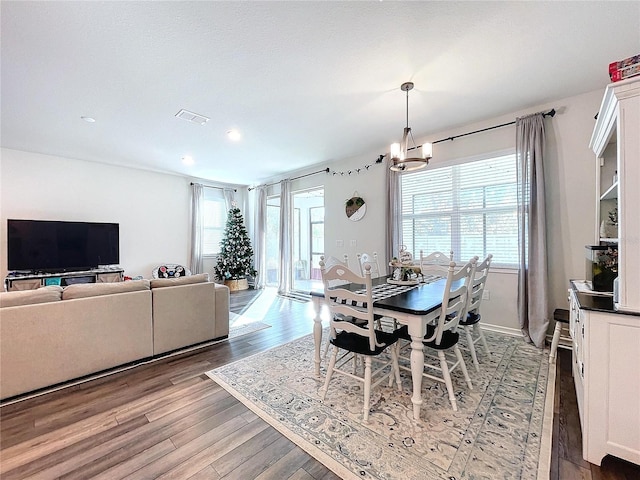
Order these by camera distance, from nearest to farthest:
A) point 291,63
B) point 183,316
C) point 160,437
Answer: point 160,437
point 291,63
point 183,316

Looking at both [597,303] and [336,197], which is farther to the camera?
[336,197]

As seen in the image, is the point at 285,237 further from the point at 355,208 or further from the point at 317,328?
the point at 317,328

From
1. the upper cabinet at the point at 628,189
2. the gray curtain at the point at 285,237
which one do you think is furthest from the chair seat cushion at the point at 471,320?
the gray curtain at the point at 285,237

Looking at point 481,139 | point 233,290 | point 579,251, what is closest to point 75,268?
point 233,290

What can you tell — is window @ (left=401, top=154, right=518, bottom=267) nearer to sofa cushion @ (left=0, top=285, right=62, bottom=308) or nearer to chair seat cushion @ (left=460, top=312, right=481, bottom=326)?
chair seat cushion @ (left=460, top=312, right=481, bottom=326)

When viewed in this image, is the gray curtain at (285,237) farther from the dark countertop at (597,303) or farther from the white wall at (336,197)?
the dark countertop at (597,303)

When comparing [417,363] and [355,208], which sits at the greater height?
[355,208]

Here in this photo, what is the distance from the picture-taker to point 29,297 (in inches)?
88.0

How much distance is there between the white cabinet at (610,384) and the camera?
141cm

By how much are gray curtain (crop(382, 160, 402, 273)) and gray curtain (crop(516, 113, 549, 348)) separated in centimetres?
153

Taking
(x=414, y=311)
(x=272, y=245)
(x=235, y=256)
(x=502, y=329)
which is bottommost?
(x=502, y=329)

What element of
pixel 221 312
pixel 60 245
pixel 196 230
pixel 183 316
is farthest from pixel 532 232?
pixel 60 245

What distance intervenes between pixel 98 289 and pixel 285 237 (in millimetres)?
3948

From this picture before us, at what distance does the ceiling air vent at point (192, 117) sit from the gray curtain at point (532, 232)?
3.81 meters
